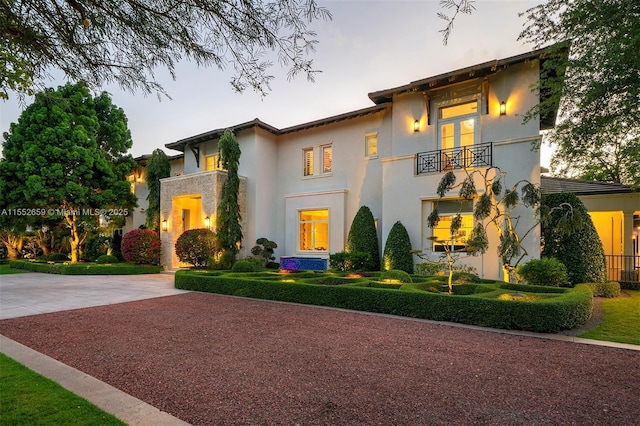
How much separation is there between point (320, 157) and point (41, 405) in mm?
14072

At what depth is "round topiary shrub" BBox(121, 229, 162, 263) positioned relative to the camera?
16.4 metres

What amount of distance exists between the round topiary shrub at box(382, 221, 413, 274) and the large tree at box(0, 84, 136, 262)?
1513 centimetres

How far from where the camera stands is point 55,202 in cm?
1666

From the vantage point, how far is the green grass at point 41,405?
109 inches

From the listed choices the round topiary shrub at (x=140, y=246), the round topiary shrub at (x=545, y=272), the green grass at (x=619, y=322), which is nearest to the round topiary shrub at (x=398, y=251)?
the round topiary shrub at (x=545, y=272)

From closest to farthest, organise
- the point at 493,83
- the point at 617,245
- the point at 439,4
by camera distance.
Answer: the point at 439,4 < the point at 493,83 < the point at 617,245

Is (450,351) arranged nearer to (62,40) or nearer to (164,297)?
(62,40)

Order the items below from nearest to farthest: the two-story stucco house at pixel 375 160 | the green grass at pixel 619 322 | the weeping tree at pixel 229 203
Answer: the green grass at pixel 619 322 < the two-story stucco house at pixel 375 160 < the weeping tree at pixel 229 203

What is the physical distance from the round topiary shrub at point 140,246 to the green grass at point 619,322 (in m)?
17.2

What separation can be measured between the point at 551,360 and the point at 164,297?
9.23 metres

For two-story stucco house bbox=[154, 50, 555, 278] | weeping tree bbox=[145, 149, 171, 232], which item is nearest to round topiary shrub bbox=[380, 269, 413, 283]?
two-story stucco house bbox=[154, 50, 555, 278]

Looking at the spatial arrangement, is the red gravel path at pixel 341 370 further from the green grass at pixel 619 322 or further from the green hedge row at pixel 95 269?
the green hedge row at pixel 95 269

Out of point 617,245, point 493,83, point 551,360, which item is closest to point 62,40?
point 551,360

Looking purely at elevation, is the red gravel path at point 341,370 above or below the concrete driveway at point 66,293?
above
